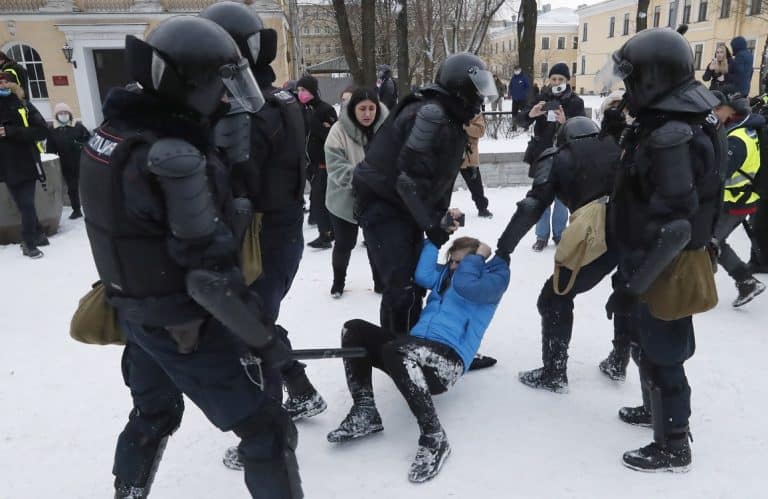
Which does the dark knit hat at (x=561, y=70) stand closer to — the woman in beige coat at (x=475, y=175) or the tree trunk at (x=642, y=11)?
the woman in beige coat at (x=475, y=175)

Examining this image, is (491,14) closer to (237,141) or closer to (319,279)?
(319,279)

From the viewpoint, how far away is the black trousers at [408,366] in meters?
2.69

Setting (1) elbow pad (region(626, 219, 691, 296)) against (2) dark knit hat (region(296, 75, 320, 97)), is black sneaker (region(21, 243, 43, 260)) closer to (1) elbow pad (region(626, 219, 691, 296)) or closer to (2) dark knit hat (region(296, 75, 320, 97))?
(2) dark knit hat (region(296, 75, 320, 97))

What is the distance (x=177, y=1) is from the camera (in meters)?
20.9

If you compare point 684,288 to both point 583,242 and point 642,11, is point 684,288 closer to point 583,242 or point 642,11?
point 583,242

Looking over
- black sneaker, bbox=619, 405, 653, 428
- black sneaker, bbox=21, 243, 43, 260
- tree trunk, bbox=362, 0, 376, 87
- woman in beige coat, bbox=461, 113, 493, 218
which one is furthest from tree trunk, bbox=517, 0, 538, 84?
black sneaker, bbox=619, 405, 653, 428

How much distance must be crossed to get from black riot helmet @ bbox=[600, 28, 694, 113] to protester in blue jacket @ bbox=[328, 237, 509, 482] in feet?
3.55

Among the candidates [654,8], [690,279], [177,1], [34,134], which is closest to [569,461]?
[690,279]

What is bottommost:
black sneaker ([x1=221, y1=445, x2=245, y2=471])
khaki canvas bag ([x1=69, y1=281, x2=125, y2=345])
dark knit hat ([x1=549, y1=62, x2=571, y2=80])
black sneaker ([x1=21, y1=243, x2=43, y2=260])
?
black sneaker ([x1=21, y1=243, x2=43, y2=260])

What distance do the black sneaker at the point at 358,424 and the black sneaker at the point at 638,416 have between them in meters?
1.30

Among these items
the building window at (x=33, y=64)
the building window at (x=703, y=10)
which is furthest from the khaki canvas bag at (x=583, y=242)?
the building window at (x=703, y=10)

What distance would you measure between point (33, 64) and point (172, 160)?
23.6 meters

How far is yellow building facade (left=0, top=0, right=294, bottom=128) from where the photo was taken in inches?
798

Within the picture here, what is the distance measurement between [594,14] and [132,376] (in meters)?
54.5
